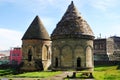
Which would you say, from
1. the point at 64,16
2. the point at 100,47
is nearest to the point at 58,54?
the point at 64,16

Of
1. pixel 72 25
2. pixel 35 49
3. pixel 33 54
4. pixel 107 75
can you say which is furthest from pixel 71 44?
pixel 107 75

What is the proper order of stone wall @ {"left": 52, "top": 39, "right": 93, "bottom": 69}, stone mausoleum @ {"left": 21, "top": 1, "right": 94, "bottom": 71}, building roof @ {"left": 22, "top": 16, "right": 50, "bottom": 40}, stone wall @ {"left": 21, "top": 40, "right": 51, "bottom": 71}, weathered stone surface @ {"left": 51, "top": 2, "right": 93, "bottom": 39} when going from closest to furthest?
stone wall @ {"left": 52, "top": 39, "right": 93, "bottom": 69} < stone mausoleum @ {"left": 21, "top": 1, "right": 94, "bottom": 71} < weathered stone surface @ {"left": 51, "top": 2, "right": 93, "bottom": 39} < stone wall @ {"left": 21, "top": 40, "right": 51, "bottom": 71} < building roof @ {"left": 22, "top": 16, "right": 50, "bottom": 40}

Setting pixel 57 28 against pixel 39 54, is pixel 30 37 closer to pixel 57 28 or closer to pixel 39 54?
pixel 39 54

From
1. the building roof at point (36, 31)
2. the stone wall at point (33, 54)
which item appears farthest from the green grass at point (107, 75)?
the building roof at point (36, 31)

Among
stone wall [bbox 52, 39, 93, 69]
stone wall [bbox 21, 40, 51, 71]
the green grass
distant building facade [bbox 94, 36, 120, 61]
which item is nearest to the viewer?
the green grass

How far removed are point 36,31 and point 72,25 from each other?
677 cm

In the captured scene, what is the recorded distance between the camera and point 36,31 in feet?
123

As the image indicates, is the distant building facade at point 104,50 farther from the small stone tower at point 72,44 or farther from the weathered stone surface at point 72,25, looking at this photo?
the small stone tower at point 72,44

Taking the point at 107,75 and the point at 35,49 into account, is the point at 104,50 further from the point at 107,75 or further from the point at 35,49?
the point at 107,75

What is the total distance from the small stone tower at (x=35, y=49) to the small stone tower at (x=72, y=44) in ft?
12.5

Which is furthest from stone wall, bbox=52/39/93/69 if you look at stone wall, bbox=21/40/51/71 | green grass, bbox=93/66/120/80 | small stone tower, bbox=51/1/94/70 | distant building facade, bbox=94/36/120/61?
distant building facade, bbox=94/36/120/61

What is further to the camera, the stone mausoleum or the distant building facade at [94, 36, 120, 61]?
the distant building facade at [94, 36, 120, 61]

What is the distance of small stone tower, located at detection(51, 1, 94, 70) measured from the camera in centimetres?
3203

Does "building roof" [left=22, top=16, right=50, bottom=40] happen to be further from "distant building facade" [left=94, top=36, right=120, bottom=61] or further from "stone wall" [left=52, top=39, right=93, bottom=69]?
"distant building facade" [left=94, top=36, right=120, bottom=61]
